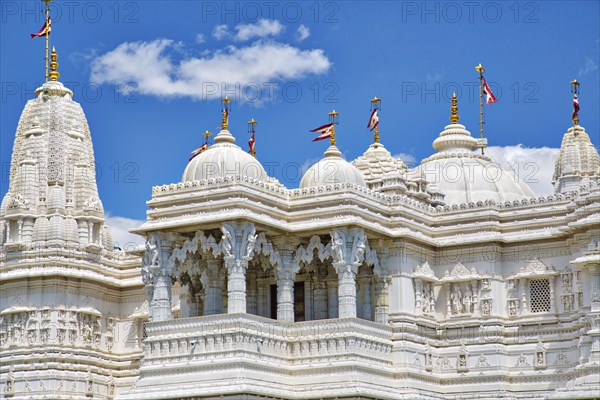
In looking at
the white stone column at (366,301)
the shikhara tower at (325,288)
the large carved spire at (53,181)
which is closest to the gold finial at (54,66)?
the large carved spire at (53,181)

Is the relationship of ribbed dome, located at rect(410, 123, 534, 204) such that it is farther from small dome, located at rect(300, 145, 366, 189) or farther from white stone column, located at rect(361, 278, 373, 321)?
white stone column, located at rect(361, 278, 373, 321)

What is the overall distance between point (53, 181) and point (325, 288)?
1311 cm

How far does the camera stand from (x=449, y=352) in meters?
55.1

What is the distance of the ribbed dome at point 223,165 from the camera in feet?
176

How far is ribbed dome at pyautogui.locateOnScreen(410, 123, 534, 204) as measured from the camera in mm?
59594

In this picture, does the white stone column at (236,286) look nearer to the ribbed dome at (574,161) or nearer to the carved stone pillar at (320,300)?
the carved stone pillar at (320,300)

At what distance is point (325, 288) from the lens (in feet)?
181

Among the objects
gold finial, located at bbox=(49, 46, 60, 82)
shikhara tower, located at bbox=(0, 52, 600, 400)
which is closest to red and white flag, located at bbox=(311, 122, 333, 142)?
shikhara tower, located at bbox=(0, 52, 600, 400)

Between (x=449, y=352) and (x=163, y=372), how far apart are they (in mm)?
10188

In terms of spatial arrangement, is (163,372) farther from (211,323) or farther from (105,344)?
(105,344)

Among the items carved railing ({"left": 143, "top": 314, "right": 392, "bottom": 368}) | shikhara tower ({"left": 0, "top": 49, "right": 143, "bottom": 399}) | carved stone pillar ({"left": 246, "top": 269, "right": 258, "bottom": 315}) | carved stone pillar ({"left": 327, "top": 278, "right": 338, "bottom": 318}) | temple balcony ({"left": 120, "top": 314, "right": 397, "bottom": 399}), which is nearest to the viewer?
temple balcony ({"left": 120, "top": 314, "right": 397, "bottom": 399})

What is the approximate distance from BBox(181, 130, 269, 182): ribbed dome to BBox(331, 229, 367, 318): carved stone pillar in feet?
12.5

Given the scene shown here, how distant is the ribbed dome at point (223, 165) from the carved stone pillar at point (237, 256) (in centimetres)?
229

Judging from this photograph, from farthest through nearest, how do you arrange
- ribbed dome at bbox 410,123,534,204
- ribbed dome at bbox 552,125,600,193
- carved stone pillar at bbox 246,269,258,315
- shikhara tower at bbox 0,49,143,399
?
ribbed dome at bbox 552,125,600,193 < ribbed dome at bbox 410,123,534,204 < shikhara tower at bbox 0,49,143,399 < carved stone pillar at bbox 246,269,258,315
